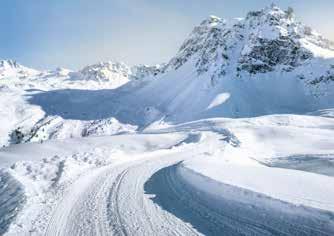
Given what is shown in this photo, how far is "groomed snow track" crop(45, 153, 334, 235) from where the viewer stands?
7457 millimetres

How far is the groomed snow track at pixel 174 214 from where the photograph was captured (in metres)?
7.46

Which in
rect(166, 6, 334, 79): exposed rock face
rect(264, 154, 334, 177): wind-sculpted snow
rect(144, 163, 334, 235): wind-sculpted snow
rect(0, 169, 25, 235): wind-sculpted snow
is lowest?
rect(264, 154, 334, 177): wind-sculpted snow

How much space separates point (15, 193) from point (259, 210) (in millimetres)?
8025

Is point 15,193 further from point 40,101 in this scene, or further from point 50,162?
point 40,101

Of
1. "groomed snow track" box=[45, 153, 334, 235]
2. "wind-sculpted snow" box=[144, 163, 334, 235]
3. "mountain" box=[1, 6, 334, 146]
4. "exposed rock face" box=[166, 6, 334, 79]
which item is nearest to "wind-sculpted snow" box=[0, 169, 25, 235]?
"groomed snow track" box=[45, 153, 334, 235]

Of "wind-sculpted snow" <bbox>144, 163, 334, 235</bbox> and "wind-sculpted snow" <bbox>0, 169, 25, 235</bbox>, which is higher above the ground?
"wind-sculpted snow" <bbox>0, 169, 25, 235</bbox>

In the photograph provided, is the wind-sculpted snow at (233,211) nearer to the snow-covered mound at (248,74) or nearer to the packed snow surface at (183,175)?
the packed snow surface at (183,175)

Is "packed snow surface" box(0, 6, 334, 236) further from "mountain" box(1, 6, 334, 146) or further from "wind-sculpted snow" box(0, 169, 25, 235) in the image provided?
"mountain" box(1, 6, 334, 146)

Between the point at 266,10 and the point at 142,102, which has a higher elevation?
the point at 266,10

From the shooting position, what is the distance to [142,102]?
110125 mm

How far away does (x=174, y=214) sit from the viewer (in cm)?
880

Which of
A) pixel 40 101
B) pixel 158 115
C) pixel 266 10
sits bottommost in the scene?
pixel 158 115

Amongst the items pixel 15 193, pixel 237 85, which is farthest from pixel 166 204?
pixel 237 85

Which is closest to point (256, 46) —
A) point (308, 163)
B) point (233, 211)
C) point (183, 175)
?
point (308, 163)
